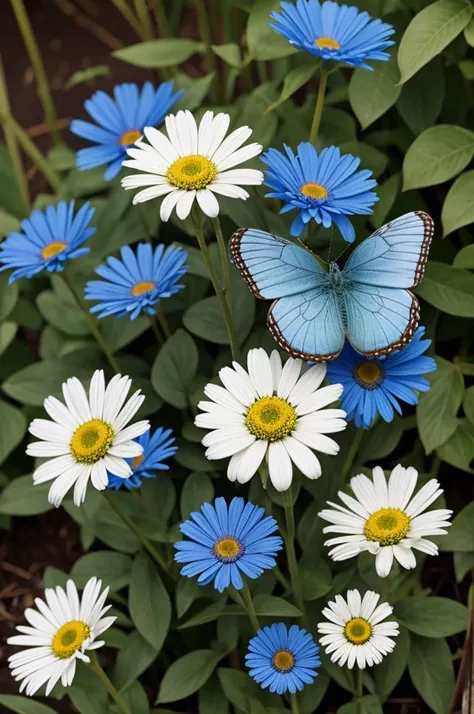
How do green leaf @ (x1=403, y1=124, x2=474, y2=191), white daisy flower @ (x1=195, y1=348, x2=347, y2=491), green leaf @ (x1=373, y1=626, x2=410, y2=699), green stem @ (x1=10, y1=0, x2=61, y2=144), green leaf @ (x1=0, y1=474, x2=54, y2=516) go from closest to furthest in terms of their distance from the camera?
white daisy flower @ (x1=195, y1=348, x2=347, y2=491)
green leaf @ (x1=373, y1=626, x2=410, y2=699)
green leaf @ (x1=403, y1=124, x2=474, y2=191)
green leaf @ (x1=0, y1=474, x2=54, y2=516)
green stem @ (x1=10, y1=0, x2=61, y2=144)

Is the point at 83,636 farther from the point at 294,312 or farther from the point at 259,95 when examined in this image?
the point at 259,95

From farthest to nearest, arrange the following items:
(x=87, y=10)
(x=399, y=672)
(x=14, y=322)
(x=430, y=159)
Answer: (x=87, y=10) < (x=14, y=322) < (x=430, y=159) < (x=399, y=672)

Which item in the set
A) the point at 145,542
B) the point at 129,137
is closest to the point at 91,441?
the point at 145,542

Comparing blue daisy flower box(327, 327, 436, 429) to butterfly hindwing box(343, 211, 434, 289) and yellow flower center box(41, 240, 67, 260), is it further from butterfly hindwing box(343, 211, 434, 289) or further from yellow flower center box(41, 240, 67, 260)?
yellow flower center box(41, 240, 67, 260)

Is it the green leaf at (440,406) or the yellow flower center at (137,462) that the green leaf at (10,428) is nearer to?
the yellow flower center at (137,462)

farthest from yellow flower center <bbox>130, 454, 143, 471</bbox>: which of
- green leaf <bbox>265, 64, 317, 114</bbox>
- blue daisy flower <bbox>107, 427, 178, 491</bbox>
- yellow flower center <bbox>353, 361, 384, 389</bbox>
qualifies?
green leaf <bbox>265, 64, 317, 114</bbox>

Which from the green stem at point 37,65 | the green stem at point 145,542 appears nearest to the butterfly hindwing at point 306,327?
the green stem at point 145,542

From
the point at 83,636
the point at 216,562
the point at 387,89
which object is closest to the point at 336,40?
the point at 387,89

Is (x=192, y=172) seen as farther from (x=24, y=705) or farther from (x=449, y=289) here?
(x=24, y=705)
